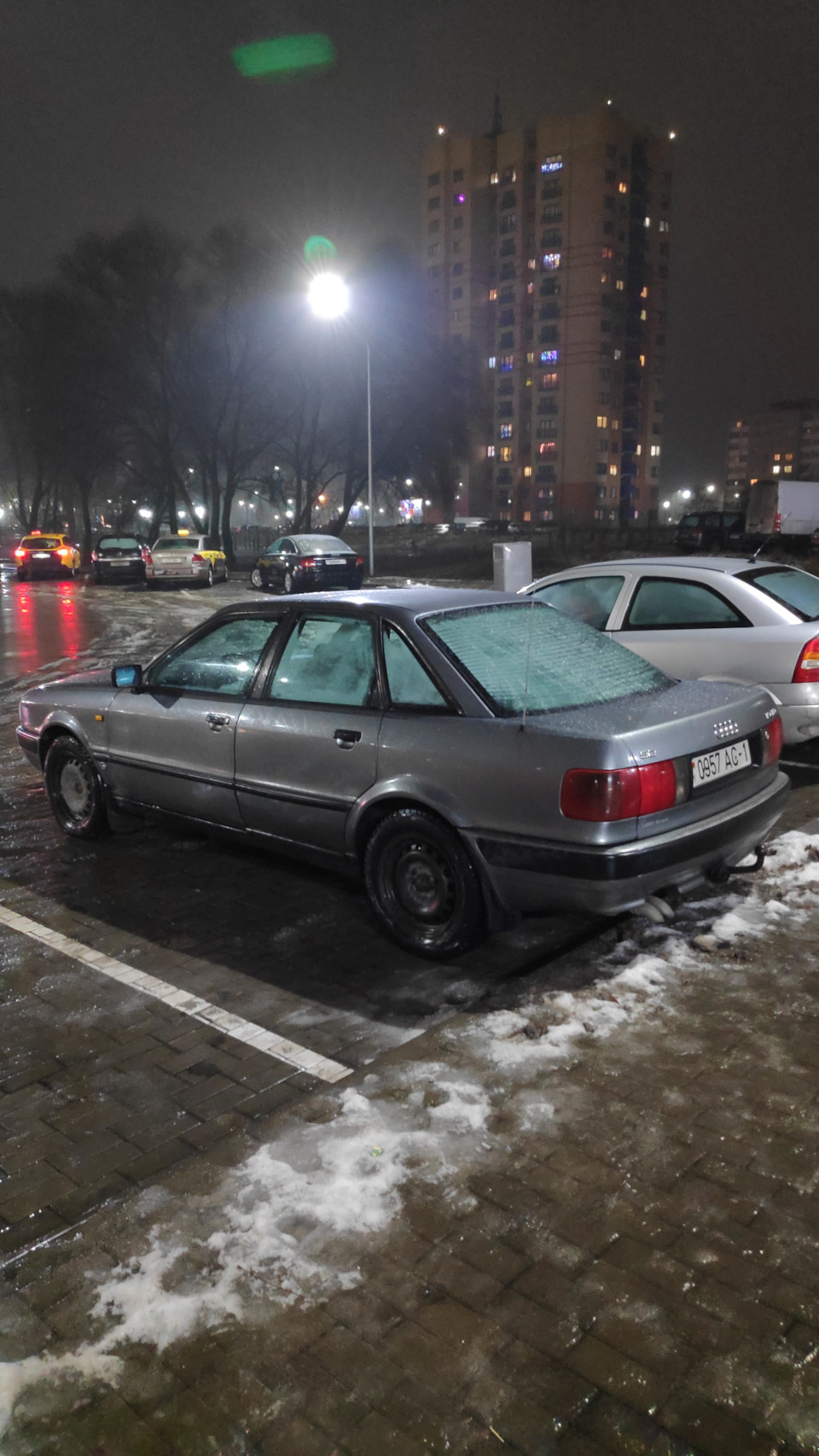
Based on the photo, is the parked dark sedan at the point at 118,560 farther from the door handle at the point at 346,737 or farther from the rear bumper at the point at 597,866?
the rear bumper at the point at 597,866

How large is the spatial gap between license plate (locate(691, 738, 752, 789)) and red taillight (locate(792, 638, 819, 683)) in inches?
99.6

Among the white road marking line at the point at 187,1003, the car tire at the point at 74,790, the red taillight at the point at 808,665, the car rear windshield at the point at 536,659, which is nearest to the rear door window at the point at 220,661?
the car tire at the point at 74,790

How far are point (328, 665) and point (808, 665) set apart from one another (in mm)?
Answer: 3628

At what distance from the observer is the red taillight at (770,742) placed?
464cm

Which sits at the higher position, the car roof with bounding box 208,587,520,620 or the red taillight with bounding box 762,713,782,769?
the car roof with bounding box 208,587,520,620

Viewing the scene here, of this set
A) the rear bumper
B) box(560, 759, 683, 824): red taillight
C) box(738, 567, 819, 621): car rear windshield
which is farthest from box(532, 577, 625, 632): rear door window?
box(560, 759, 683, 824): red taillight

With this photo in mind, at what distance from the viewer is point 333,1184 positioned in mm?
2859

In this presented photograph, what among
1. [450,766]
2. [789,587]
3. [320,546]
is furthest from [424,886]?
[320,546]

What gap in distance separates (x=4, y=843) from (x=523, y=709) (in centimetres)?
384

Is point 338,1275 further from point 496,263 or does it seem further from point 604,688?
point 496,263

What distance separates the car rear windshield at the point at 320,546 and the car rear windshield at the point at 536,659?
78.1ft

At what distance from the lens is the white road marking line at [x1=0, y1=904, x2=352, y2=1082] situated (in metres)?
3.61

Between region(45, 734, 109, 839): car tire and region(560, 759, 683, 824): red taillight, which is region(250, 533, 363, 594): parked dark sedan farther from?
region(560, 759, 683, 824): red taillight

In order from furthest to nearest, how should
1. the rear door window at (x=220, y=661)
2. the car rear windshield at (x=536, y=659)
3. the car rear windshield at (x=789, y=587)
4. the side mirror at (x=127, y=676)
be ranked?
the car rear windshield at (x=789, y=587), the side mirror at (x=127, y=676), the rear door window at (x=220, y=661), the car rear windshield at (x=536, y=659)
